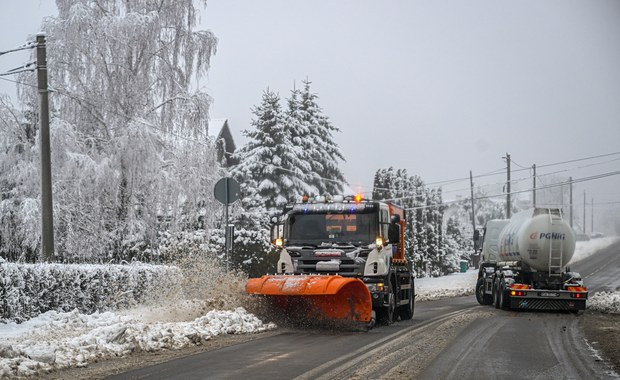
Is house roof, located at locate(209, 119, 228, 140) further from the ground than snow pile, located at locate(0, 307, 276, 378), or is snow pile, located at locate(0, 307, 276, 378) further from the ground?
house roof, located at locate(209, 119, 228, 140)

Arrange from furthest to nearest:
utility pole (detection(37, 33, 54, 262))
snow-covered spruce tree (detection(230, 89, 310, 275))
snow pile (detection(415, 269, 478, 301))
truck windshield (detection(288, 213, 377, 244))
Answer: snow-covered spruce tree (detection(230, 89, 310, 275)) < snow pile (detection(415, 269, 478, 301)) < utility pole (detection(37, 33, 54, 262)) < truck windshield (detection(288, 213, 377, 244))

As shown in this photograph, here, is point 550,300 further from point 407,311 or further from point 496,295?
point 407,311

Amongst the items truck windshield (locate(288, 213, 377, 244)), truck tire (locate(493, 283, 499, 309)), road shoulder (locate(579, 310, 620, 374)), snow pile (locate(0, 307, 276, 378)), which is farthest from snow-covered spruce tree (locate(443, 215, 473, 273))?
snow pile (locate(0, 307, 276, 378))

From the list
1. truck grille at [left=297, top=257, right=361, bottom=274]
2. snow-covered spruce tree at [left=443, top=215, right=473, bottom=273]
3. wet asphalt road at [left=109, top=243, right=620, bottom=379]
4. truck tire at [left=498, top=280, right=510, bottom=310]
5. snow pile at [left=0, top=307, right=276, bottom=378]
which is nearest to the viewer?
wet asphalt road at [left=109, top=243, right=620, bottom=379]

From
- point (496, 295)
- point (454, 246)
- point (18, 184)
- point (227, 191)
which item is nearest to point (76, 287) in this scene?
point (227, 191)

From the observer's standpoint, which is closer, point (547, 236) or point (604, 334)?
point (604, 334)

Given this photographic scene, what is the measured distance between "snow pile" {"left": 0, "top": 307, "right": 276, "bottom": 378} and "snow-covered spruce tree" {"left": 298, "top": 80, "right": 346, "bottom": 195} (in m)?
32.3

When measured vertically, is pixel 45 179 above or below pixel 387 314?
above

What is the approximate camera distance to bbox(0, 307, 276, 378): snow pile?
29.2ft

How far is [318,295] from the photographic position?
13812 millimetres

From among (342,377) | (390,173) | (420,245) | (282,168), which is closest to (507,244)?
(342,377)

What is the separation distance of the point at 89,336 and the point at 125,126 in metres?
13.8

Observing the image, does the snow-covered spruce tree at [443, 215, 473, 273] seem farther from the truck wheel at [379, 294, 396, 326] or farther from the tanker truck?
the truck wheel at [379, 294, 396, 326]

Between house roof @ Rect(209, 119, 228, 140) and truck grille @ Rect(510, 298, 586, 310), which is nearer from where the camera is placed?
truck grille @ Rect(510, 298, 586, 310)
